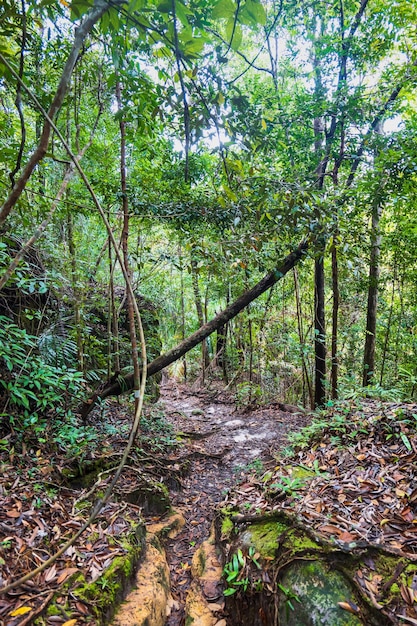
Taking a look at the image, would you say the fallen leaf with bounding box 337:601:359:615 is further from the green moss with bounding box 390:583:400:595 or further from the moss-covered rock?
the green moss with bounding box 390:583:400:595

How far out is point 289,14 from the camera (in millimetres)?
6113

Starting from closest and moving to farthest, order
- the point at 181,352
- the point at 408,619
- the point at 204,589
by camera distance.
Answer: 1. the point at 408,619
2. the point at 204,589
3. the point at 181,352

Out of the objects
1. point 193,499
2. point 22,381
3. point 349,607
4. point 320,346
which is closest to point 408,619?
point 349,607

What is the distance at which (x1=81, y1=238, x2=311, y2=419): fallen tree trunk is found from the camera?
4801 mm

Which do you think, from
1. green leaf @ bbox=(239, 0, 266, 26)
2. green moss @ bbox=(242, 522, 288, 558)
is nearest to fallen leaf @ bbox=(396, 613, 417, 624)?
green moss @ bbox=(242, 522, 288, 558)

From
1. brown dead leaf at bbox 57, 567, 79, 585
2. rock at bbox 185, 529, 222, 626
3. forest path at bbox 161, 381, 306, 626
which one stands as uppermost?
brown dead leaf at bbox 57, 567, 79, 585

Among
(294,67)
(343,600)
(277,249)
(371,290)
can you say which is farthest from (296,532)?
(294,67)

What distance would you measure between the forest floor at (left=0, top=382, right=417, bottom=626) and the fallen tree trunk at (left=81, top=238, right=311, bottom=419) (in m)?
0.47

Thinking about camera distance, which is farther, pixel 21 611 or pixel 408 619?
pixel 21 611

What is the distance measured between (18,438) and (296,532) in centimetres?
288

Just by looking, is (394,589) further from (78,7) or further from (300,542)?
(78,7)

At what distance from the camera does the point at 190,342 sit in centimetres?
539

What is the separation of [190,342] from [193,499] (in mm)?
2249

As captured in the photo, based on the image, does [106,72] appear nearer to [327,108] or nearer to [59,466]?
[327,108]
